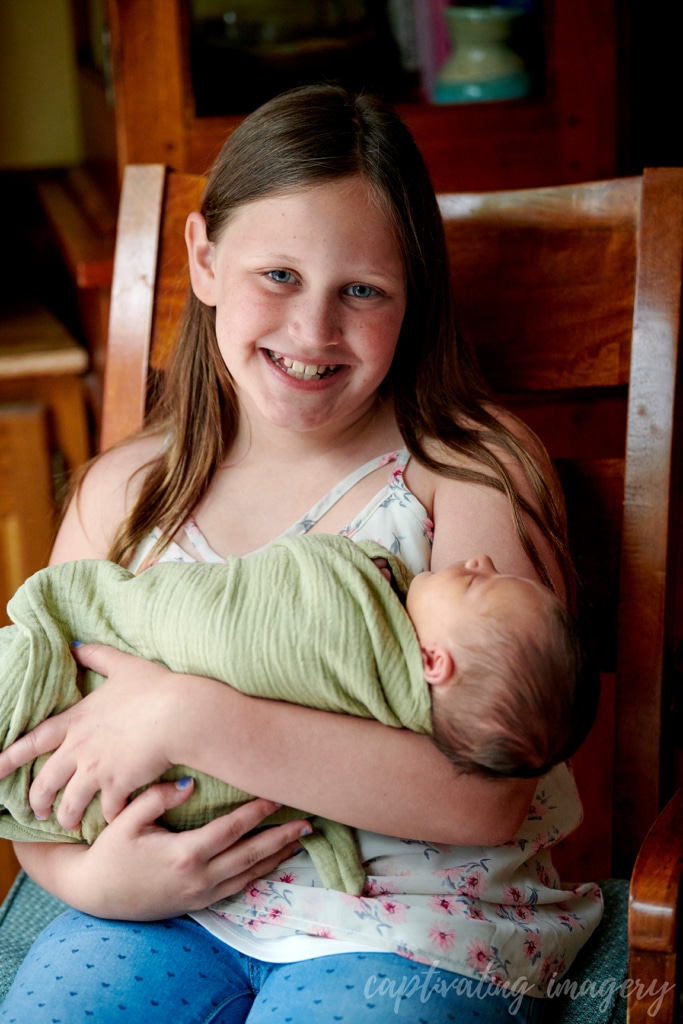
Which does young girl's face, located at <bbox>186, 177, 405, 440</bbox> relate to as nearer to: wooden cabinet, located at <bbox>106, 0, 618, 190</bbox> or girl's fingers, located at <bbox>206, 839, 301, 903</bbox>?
girl's fingers, located at <bbox>206, 839, 301, 903</bbox>

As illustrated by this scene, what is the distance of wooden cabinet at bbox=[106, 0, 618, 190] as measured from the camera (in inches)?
65.4

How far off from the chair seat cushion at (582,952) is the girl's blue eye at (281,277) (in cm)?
68

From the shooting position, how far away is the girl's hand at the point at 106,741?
0.93 metres

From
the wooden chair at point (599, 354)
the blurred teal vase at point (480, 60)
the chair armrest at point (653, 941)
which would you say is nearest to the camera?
the chair armrest at point (653, 941)

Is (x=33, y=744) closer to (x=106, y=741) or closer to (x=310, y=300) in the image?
(x=106, y=741)

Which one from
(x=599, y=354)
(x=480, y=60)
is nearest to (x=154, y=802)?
(x=599, y=354)

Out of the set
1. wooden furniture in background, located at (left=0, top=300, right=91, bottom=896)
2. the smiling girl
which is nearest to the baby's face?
the smiling girl

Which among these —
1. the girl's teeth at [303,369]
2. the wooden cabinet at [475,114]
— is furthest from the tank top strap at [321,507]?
the wooden cabinet at [475,114]

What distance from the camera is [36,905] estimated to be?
3.95ft

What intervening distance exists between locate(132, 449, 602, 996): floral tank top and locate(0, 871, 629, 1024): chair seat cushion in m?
0.02

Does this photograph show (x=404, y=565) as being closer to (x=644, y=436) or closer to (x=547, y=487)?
(x=547, y=487)

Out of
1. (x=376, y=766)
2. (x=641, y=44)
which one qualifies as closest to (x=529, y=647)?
(x=376, y=766)

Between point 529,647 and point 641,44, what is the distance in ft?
5.43

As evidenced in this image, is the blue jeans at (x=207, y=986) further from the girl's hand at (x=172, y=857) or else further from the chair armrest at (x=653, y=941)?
the chair armrest at (x=653, y=941)
